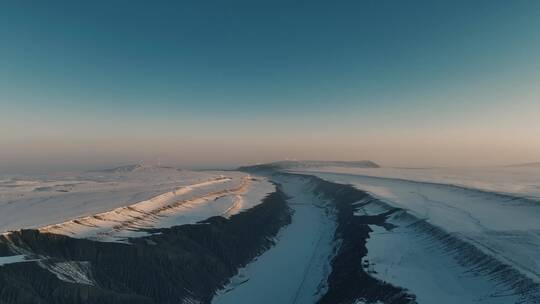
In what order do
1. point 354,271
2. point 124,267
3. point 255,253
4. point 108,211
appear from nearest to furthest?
point 124,267 → point 354,271 → point 108,211 → point 255,253

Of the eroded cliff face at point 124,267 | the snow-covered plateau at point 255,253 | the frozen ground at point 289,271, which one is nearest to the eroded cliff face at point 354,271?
the snow-covered plateau at point 255,253

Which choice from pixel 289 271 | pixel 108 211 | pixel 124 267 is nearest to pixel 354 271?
pixel 289 271

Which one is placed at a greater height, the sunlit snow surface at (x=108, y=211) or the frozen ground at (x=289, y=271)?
the sunlit snow surface at (x=108, y=211)

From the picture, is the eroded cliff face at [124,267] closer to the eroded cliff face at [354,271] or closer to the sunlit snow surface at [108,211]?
the sunlit snow surface at [108,211]

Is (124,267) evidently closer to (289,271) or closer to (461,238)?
(289,271)

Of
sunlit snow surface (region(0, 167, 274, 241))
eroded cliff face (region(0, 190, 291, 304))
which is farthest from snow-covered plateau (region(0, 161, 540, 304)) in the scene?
sunlit snow surface (region(0, 167, 274, 241))

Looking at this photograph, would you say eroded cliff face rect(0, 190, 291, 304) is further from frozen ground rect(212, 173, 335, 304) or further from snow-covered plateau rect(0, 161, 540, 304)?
frozen ground rect(212, 173, 335, 304)
